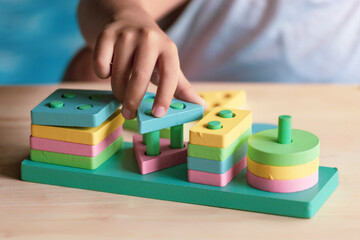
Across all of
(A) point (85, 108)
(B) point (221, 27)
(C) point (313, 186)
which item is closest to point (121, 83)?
(A) point (85, 108)

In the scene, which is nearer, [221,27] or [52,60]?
[221,27]

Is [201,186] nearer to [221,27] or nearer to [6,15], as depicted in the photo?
[221,27]

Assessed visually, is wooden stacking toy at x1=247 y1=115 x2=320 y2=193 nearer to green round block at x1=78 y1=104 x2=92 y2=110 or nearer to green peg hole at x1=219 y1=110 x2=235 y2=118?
green peg hole at x1=219 y1=110 x2=235 y2=118

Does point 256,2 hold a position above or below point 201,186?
above

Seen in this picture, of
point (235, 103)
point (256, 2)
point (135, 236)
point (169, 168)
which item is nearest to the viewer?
point (135, 236)

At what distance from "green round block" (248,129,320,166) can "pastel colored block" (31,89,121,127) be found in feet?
0.61

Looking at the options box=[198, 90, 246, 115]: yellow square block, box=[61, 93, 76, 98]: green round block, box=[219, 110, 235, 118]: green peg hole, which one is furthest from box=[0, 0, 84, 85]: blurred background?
box=[219, 110, 235, 118]: green peg hole

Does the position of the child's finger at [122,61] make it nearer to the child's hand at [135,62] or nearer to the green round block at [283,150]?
the child's hand at [135,62]

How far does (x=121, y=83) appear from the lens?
0.66 meters

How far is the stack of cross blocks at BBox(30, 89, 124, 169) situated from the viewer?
2.06 feet

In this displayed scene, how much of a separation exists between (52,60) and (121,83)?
126 cm

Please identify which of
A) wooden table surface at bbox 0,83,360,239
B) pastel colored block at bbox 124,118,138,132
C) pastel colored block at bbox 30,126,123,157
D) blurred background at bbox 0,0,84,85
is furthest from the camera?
blurred background at bbox 0,0,84,85

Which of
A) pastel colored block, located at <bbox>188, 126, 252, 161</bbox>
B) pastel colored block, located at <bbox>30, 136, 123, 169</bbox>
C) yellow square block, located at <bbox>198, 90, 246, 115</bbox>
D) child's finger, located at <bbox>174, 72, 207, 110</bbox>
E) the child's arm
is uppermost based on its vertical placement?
the child's arm

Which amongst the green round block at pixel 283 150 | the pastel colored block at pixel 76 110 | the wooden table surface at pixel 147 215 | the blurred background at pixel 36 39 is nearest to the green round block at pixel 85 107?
the pastel colored block at pixel 76 110
